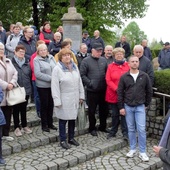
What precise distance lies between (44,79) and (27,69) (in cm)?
41

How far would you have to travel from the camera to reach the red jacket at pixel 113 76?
629cm

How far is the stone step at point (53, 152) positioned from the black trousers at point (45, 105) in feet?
0.89

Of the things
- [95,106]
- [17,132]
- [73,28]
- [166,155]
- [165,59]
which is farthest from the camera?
[165,59]

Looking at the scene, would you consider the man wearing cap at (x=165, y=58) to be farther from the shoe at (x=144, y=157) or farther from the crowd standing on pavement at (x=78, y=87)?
the shoe at (x=144, y=157)

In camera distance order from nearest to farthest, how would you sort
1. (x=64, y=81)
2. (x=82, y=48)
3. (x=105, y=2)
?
(x=64, y=81), (x=82, y=48), (x=105, y=2)

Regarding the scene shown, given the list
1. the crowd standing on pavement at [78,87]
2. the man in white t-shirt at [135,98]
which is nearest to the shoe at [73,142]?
the crowd standing on pavement at [78,87]

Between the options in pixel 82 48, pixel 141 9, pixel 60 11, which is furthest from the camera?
pixel 141 9

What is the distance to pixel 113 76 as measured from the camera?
20.6 feet

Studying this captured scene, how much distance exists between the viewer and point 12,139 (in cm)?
598

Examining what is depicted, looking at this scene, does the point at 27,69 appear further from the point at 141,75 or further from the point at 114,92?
the point at 141,75

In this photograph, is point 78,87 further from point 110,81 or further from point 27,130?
point 27,130

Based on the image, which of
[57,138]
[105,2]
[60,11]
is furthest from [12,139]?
[105,2]

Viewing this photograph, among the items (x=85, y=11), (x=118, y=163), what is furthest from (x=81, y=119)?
(x=85, y=11)

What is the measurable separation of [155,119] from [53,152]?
2.54 metres
